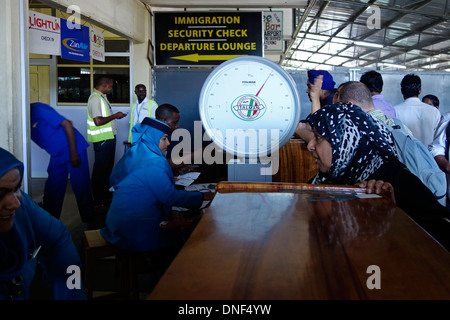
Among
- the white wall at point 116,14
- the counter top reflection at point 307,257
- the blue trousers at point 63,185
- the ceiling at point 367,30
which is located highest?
the ceiling at point 367,30

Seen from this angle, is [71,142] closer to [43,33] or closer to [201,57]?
[43,33]

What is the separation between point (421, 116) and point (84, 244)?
300 cm

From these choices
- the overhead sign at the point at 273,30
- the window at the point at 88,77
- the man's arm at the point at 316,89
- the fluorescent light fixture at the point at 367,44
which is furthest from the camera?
the fluorescent light fixture at the point at 367,44

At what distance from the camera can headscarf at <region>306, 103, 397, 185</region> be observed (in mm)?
1421

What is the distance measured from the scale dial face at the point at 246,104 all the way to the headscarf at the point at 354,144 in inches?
6.4

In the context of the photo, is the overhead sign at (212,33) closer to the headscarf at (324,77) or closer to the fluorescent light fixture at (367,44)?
the headscarf at (324,77)

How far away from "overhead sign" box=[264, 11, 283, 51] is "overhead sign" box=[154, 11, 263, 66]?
2.67 feet

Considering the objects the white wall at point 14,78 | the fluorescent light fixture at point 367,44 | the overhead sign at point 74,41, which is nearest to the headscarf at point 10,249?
the white wall at point 14,78

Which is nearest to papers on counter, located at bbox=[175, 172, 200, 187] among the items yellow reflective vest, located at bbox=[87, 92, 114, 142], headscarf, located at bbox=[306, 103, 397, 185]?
headscarf, located at bbox=[306, 103, 397, 185]

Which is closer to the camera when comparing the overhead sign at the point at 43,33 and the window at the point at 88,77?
the overhead sign at the point at 43,33

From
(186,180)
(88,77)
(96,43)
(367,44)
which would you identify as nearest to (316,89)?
(186,180)

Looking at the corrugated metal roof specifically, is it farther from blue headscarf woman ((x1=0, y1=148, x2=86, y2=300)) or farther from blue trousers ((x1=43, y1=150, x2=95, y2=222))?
blue headscarf woman ((x1=0, y1=148, x2=86, y2=300))

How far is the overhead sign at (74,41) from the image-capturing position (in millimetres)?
4098
